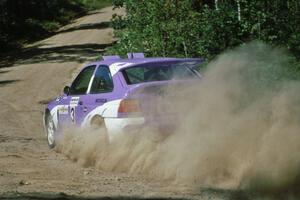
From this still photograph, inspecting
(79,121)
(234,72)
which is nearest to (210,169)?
(234,72)

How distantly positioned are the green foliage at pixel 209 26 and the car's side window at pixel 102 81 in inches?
152

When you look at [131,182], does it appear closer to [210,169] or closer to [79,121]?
[210,169]

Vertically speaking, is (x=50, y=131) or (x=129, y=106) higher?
(x=129, y=106)

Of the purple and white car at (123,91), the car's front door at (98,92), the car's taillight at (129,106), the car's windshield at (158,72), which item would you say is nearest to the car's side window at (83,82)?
the purple and white car at (123,91)

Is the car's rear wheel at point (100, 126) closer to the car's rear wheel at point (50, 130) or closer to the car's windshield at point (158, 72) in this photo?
the car's windshield at point (158, 72)

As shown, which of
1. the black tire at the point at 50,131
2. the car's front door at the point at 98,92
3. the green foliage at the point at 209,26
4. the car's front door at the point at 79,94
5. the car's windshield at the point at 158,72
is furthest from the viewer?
the green foliage at the point at 209,26

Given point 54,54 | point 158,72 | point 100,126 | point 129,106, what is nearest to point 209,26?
point 158,72

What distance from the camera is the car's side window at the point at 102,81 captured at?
9788mm

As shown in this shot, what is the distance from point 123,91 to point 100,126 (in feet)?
2.70

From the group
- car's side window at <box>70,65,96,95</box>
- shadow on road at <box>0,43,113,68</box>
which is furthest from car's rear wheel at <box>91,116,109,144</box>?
shadow on road at <box>0,43,113,68</box>

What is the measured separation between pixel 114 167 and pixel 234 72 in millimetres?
2103

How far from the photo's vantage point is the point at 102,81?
10094 millimetres

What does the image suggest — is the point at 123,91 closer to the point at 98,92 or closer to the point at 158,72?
the point at 158,72

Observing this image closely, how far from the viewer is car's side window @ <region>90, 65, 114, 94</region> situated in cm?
979
